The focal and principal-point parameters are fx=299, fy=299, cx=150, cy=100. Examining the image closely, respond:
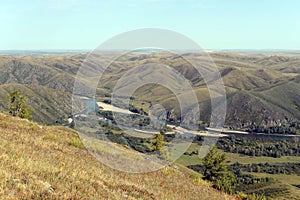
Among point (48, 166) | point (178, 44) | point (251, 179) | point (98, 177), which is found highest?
point (178, 44)

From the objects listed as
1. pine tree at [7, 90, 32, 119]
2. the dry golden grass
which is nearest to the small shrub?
the dry golden grass

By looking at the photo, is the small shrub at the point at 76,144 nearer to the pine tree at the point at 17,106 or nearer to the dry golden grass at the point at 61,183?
the dry golden grass at the point at 61,183

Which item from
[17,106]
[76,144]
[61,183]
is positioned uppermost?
[61,183]

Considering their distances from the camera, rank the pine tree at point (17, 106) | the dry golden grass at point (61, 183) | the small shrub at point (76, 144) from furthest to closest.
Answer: the pine tree at point (17, 106), the small shrub at point (76, 144), the dry golden grass at point (61, 183)

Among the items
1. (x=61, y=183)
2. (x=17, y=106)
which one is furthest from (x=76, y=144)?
(x=17, y=106)

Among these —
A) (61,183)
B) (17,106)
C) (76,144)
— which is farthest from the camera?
(17,106)

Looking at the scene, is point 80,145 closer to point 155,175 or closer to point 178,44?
point 155,175

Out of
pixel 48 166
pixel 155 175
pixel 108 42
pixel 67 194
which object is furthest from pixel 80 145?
pixel 67 194

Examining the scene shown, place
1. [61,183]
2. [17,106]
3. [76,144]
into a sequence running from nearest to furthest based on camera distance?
[61,183]
[76,144]
[17,106]

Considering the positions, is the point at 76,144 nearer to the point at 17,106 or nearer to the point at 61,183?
the point at 61,183

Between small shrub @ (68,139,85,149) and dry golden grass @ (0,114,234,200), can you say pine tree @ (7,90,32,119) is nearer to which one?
small shrub @ (68,139,85,149)

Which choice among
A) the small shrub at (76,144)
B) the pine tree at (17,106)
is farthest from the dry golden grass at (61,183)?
the pine tree at (17,106)
